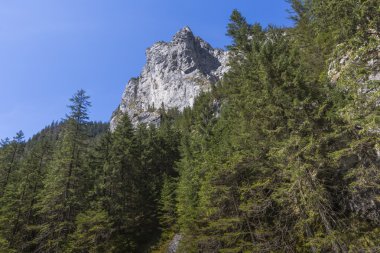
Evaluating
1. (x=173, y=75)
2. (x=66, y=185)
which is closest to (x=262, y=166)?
(x=66, y=185)

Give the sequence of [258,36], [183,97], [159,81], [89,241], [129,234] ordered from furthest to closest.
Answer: [159,81], [183,97], [129,234], [89,241], [258,36]

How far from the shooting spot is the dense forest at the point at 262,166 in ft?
35.7

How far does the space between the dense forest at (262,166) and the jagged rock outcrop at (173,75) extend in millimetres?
88991

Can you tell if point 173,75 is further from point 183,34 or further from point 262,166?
point 262,166

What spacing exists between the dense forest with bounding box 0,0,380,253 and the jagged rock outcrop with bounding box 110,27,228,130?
292ft

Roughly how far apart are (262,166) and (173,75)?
413 ft

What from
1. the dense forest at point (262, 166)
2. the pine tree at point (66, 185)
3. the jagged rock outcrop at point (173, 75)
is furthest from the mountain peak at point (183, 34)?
the pine tree at point (66, 185)

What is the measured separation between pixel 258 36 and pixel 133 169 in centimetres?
2161

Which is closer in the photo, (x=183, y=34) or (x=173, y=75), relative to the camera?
(x=173, y=75)

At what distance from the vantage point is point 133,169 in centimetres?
3275

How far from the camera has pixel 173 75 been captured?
13725cm

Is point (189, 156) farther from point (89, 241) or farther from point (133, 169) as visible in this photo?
point (89, 241)

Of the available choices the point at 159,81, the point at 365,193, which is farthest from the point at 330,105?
the point at 159,81

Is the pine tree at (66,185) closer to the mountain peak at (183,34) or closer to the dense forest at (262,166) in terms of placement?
the dense forest at (262,166)
